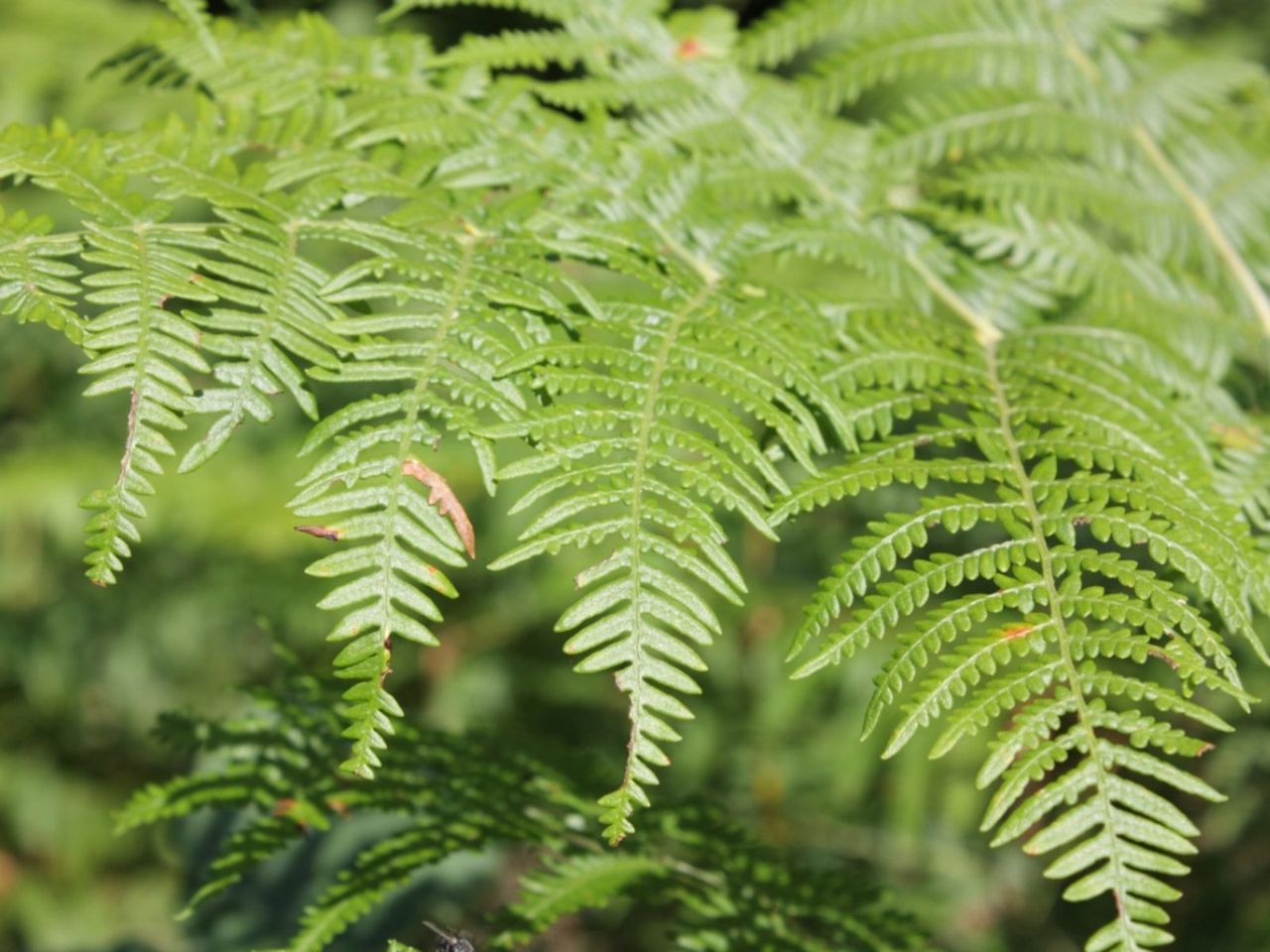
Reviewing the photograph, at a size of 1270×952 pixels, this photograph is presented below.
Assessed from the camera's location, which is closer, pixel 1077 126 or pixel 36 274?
pixel 36 274

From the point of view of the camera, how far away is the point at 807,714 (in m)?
2.90

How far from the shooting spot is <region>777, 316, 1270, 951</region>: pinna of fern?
93 centimetres

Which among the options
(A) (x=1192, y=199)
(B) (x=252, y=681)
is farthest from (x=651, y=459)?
(B) (x=252, y=681)

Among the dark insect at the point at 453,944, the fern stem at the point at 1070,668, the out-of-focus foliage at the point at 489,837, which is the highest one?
the fern stem at the point at 1070,668

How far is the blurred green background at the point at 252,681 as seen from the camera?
2.82 meters

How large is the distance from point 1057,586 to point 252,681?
6.97 ft

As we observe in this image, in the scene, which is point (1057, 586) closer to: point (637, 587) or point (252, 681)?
point (637, 587)

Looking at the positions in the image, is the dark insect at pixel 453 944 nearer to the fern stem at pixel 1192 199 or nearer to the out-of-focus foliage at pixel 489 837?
the out-of-focus foliage at pixel 489 837

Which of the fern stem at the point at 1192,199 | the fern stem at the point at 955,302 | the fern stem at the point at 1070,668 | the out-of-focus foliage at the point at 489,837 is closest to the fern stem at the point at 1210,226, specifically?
the fern stem at the point at 1192,199

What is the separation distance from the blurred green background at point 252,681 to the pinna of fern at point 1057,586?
151 cm

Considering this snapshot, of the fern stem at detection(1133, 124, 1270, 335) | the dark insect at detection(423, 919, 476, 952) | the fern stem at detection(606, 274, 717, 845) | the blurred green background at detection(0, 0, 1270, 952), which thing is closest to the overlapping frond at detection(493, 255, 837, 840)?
the fern stem at detection(606, 274, 717, 845)

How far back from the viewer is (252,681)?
2.76 metres

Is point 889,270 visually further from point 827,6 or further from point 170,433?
point 170,433

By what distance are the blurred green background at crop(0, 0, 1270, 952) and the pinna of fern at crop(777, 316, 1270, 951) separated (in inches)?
59.3
